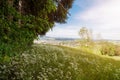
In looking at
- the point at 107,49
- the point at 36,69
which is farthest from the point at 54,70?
the point at 107,49

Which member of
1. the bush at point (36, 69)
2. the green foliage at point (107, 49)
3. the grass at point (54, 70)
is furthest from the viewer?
the green foliage at point (107, 49)

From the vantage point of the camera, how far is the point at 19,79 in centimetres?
1215

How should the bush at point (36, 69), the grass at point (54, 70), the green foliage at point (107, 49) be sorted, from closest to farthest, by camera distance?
the bush at point (36, 69) < the grass at point (54, 70) < the green foliage at point (107, 49)

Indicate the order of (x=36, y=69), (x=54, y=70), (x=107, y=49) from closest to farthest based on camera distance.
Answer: (x=36, y=69) < (x=54, y=70) < (x=107, y=49)

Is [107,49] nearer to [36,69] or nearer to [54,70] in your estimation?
[54,70]

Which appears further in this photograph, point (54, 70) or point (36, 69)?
point (54, 70)

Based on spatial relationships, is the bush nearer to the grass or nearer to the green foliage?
the grass

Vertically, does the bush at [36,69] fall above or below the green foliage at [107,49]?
above

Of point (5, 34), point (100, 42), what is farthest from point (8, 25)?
point (100, 42)

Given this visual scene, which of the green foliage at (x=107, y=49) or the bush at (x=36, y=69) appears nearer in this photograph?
the bush at (x=36, y=69)

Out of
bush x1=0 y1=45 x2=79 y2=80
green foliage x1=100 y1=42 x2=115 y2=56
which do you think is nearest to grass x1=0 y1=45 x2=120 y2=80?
bush x1=0 y1=45 x2=79 y2=80

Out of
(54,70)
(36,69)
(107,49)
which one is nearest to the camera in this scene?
(36,69)

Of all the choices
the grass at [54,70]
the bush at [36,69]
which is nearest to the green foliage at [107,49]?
the grass at [54,70]

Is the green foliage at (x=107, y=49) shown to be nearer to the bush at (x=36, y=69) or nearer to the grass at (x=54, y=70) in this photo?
the grass at (x=54, y=70)
